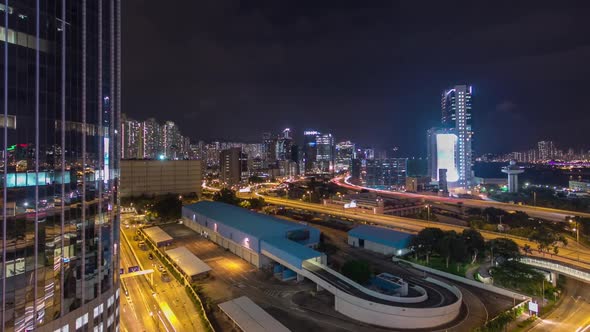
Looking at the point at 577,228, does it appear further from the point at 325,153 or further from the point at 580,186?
the point at 325,153

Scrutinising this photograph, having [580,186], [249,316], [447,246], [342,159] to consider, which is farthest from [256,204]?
[342,159]

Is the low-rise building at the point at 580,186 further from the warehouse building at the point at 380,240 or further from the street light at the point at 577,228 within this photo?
the warehouse building at the point at 380,240

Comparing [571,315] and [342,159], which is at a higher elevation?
[342,159]

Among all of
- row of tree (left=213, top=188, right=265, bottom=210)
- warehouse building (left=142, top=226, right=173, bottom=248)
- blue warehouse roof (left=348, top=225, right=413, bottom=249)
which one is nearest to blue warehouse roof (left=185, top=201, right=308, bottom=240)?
warehouse building (left=142, top=226, right=173, bottom=248)

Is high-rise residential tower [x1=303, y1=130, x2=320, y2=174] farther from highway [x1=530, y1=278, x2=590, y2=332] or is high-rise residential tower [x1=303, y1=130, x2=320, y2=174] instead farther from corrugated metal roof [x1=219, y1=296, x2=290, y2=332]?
corrugated metal roof [x1=219, y1=296, x2=290, y2=332]

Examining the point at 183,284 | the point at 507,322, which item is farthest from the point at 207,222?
the point at 507,322

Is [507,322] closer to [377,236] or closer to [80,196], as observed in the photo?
[377,236]
